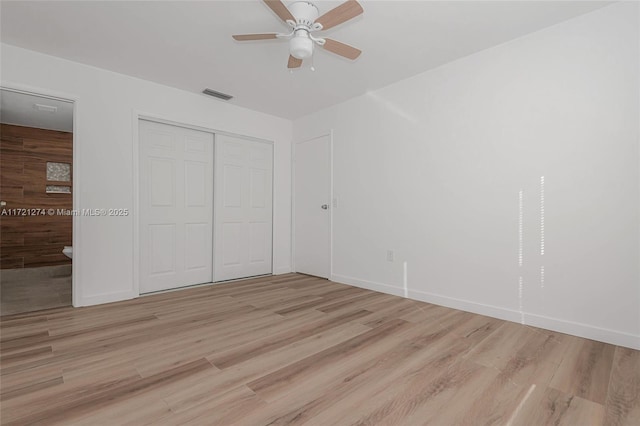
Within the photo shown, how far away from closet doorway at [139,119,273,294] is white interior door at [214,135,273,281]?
0.04ft

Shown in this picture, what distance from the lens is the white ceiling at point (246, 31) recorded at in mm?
2221

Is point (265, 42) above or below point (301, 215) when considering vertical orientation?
above

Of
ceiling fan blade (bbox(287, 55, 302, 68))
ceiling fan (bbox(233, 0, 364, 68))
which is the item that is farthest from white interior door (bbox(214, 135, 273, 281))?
ceiling fan (bbox(233, 0, 364, 68))

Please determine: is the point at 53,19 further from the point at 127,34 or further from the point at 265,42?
the point at 265,42

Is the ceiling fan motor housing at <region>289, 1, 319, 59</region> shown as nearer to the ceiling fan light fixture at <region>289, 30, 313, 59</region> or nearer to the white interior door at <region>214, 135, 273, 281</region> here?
the ceiling fan light fixture at <region>289, 30, 313, 59</region>

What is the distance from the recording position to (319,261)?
175 inches

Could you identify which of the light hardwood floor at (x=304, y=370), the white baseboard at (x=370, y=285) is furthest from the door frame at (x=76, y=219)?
the white baseboard at (x=370, y=285)

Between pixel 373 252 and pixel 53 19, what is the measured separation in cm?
366

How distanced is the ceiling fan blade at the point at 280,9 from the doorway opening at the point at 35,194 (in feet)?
12.8

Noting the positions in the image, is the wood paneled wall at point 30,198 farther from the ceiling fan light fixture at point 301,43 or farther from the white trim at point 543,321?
the white trim at point 543,321

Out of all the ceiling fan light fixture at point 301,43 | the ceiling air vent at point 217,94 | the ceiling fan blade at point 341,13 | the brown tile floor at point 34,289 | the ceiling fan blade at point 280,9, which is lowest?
the brown tile floor at point 34,289

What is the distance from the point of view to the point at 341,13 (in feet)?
6.39

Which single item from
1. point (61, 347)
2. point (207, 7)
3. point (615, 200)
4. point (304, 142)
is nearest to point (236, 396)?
point (61, 347)

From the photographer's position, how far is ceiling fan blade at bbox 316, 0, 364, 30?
1847 millimetres
